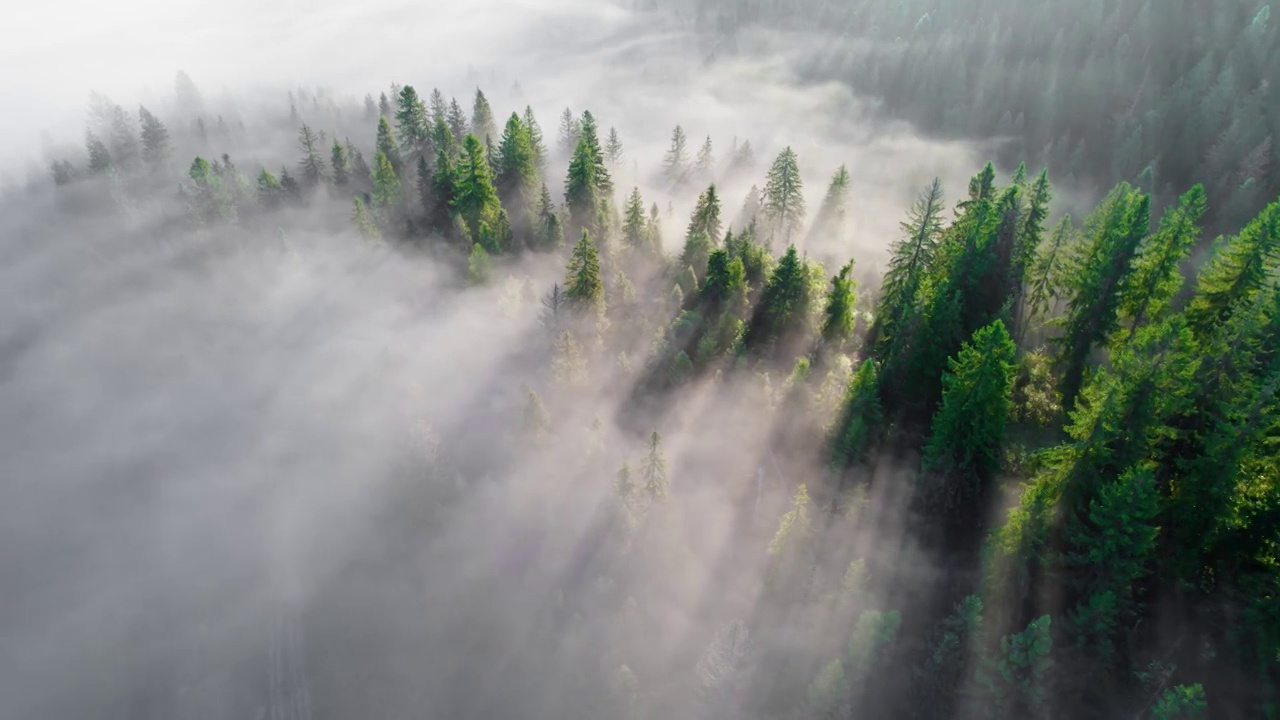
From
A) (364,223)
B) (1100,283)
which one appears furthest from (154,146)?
Result: (1100,283)

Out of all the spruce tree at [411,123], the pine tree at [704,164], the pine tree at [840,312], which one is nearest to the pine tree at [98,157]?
the spruce tree at [411,123]

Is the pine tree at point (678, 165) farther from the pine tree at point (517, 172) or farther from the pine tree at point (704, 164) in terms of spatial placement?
the pine tree at point (517, 172)

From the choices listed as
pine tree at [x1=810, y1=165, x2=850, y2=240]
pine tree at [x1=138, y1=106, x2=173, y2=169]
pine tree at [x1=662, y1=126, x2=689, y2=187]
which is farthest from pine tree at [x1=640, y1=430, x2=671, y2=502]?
pine tree at [x1=138, y1=106, x2=173, y2=169]

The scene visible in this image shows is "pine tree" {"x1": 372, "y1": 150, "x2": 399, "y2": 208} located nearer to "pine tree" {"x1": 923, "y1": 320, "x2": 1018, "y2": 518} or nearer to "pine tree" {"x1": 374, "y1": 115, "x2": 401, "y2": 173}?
"pine tree" {"x1": 374, "y1": 115, "x2": 401, "y2": 173}

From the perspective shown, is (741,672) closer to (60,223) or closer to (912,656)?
(912,656)

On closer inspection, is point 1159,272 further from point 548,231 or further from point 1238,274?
point 548,231

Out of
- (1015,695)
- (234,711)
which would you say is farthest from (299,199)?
(1015,695)
